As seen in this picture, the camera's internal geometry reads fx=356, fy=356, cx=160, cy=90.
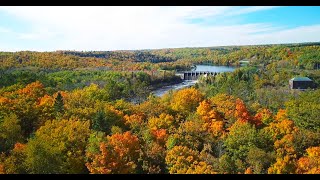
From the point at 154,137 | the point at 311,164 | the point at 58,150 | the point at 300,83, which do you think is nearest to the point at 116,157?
the point at 58,150

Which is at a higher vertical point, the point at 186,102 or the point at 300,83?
the point at 186,102

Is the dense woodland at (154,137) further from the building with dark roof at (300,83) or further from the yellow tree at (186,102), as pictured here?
the building with dark roof at (300,83)

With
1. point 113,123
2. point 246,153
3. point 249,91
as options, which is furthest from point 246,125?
point 249,91

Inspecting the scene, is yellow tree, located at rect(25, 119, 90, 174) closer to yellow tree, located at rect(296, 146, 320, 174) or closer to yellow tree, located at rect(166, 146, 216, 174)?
yellow tree, located at rect(166, 146, 216, 174)

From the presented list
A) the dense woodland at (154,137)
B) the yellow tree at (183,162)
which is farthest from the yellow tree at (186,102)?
the yellow tree at (183,162)

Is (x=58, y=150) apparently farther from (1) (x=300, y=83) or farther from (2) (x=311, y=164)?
(1) (x=300, y=83)

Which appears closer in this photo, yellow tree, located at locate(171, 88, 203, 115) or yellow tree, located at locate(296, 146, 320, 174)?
yellow tree, located at locate(296, 146, 320, 174)

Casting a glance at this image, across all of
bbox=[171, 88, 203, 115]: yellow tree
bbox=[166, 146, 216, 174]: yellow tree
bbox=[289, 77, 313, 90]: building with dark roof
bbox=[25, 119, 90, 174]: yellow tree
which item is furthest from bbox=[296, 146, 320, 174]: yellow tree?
bbox=[289, 77, 313, 90]: building with dark roof

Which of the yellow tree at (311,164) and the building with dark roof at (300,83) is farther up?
the yellow tree at (311,164)

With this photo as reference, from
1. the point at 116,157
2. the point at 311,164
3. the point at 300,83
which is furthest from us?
the point at 300,83
